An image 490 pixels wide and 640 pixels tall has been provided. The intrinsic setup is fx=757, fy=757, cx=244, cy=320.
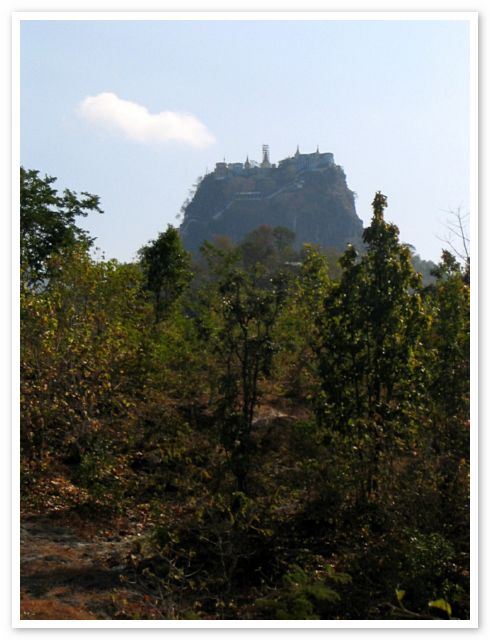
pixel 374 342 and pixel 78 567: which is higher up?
pixel 374 342

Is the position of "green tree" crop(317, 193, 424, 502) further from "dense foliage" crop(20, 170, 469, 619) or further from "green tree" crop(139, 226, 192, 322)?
"green tree" crop(139, 226, 192, 322)

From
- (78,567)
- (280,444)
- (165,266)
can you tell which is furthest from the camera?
(165,266)

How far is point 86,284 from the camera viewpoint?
10719 mm

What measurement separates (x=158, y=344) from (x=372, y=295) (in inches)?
212

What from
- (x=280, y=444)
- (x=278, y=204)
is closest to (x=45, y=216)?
(x=280, y=444)

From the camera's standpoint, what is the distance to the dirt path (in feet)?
19.3

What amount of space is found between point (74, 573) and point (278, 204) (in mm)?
60655

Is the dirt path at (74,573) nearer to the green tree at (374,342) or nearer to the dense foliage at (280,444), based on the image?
the dense foliage at (280,444)

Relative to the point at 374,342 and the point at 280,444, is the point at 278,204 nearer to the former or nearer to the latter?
the point at 280,444

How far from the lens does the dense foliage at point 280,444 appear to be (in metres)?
6.25

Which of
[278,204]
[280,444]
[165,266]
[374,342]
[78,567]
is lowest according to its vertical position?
[78,567]

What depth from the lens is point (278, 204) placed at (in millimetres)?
66188

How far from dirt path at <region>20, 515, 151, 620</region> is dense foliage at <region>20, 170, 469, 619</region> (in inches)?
8.6

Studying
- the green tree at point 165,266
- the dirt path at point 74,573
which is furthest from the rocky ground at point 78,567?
the green tree at point 165,266
